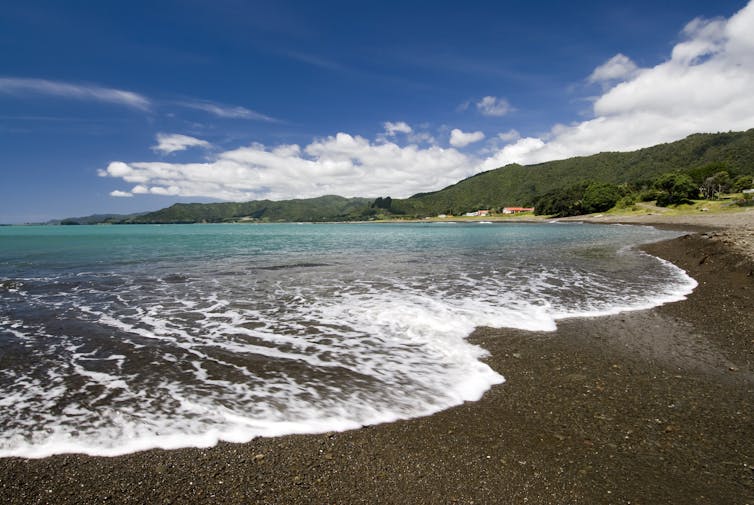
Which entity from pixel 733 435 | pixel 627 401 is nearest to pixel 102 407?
pixel 627 401

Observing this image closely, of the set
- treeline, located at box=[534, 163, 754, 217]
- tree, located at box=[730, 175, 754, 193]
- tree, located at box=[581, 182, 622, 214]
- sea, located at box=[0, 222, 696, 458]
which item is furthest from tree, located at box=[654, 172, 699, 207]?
sea, located at box=[0, 222, 696, 458]

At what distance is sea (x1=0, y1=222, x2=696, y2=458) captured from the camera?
219 inches

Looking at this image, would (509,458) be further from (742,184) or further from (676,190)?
(742,184)

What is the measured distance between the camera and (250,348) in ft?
29.3

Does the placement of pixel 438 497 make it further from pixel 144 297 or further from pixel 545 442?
pixel 144 297

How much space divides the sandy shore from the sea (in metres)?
0.42

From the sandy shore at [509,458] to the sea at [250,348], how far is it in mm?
420

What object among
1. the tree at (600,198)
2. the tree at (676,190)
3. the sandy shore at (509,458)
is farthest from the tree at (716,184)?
the sandy shore at (509,458)

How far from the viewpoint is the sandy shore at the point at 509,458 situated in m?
3.99

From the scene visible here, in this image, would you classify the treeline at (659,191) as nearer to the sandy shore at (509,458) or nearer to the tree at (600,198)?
the tree at (600,198)

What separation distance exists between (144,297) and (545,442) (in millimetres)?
15516

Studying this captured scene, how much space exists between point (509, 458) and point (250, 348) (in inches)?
253

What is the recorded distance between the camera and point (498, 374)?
7137mm

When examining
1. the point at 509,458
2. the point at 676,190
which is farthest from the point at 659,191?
the point at 509,458
